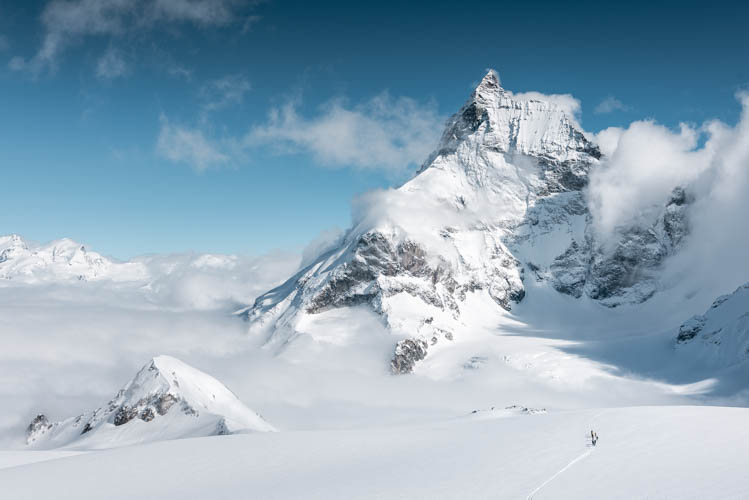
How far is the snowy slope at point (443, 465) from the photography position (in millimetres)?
22078

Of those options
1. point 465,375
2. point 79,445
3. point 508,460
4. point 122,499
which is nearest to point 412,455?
point 508,460

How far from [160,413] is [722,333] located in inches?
7103

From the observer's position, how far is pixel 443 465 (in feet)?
88.8

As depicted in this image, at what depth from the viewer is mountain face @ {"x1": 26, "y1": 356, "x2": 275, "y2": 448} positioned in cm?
8344

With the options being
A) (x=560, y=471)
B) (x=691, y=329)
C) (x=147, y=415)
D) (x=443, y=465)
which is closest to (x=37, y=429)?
(x=147, y=415)

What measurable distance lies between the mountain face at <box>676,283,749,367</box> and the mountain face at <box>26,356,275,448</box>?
6039 inches

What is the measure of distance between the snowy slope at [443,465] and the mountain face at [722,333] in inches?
5783

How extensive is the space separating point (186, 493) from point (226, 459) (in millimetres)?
5523

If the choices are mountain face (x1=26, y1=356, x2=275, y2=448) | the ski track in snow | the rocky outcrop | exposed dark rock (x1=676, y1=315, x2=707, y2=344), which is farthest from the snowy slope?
exposed dark rock (x1=676, y1=315, x2=707, y2=344)

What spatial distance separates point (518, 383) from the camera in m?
174

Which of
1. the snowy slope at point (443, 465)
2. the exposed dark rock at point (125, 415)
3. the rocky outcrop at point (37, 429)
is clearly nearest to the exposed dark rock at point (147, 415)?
the exposed dark rock at point (125, 415)

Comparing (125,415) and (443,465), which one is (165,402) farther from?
(443,465)

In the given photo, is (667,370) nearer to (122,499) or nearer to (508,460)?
(508,460)

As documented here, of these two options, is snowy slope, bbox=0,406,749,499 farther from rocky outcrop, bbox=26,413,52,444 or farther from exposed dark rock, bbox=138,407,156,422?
rocky outcrop, bbox=26,413,52,444
